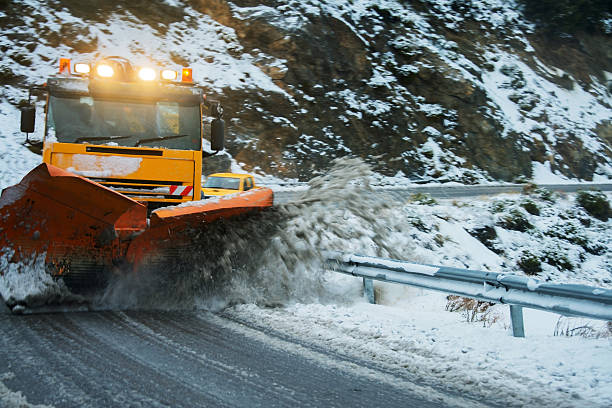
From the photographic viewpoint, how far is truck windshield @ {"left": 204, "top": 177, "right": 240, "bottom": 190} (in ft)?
47.6

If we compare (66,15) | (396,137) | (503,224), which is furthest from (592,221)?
(66,15)

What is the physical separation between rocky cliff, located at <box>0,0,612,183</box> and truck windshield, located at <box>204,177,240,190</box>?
6761 mm

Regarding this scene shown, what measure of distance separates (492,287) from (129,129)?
441 cm

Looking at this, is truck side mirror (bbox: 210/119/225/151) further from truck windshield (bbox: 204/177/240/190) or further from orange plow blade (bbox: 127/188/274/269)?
truck windshield (bbox: 204/177/240/190)

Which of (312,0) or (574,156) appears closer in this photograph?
(312,0)

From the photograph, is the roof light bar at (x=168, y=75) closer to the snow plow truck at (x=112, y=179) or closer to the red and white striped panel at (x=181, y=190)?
the snow plow truck at (x=112, y=179)

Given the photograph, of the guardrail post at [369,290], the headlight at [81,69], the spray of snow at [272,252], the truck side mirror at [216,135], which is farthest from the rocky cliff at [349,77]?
the guardrail post at [369,290]

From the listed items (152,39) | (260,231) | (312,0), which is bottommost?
(260,231)

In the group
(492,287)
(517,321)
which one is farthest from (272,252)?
(517,321)

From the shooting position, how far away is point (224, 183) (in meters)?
14.7

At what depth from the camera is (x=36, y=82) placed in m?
19.9

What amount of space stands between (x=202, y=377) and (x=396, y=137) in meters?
24.2

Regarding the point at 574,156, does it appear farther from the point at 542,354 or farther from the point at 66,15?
the point at 542,354

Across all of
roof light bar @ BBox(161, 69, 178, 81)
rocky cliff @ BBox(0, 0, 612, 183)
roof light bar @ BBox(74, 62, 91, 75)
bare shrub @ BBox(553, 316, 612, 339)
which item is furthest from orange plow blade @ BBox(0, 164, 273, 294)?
rocky cliff @ BBox(0, 0, 612, 183)
